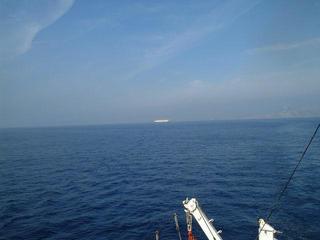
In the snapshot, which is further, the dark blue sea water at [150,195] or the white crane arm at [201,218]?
the dark blue sea water at [150,195]

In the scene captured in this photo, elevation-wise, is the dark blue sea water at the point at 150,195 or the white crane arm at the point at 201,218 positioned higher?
the white crane arm at the point at 201,218

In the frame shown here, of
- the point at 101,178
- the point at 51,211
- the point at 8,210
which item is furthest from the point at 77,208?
the point at 101,178

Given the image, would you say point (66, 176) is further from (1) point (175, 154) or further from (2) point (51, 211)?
(1) point (175, 154)

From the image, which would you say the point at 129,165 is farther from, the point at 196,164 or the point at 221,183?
the point at 221,183

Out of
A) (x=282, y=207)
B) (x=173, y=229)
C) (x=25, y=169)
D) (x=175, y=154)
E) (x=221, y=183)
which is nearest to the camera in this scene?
(x=173, y=229)

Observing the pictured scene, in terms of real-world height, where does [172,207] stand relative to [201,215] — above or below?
below

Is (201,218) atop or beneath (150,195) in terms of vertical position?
atop

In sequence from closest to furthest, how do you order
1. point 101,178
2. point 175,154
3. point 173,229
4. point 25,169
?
point 173,229, point 101,178, point 25,169, point 175,154

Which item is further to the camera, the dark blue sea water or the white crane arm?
the dark blue sea water

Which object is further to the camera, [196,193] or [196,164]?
[196,164]

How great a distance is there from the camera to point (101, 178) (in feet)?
249

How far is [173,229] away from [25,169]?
6211 cm

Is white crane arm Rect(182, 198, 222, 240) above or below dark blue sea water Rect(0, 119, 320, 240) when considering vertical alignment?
above

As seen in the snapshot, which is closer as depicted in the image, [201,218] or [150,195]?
[201,218]
